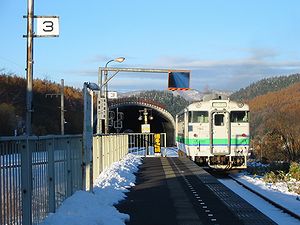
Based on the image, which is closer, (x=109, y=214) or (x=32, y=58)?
(x=109, y=214)

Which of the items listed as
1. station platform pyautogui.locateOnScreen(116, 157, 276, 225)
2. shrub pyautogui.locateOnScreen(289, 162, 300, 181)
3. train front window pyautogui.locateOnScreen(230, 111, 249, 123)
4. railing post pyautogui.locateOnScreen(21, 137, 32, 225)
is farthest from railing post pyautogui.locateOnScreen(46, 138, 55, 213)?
train front window pyautogui.locateOnScreen(230, 111, 249, 123)

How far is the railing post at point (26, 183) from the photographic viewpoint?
7.98m

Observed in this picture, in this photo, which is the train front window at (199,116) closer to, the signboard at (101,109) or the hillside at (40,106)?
the signboard at (101,109)

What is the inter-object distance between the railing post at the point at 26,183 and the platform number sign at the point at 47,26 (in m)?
5.20

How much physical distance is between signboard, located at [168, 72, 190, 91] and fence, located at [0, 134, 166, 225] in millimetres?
17224

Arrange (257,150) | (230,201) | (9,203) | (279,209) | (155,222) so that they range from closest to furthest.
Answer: (9,203)
(155,222)
(230,201)
(279,209)
(257,150)

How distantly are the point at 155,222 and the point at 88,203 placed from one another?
150 centimetres

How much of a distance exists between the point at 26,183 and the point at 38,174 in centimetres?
86

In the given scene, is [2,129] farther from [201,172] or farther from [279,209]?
[279,209]

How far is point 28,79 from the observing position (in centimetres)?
1278

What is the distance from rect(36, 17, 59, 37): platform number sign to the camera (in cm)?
1282

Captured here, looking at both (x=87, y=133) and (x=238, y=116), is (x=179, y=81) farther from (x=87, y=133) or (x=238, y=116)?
(x=87, y=133)

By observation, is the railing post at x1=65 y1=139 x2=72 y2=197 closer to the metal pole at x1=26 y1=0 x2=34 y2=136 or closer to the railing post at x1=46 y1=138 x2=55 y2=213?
the metal pole at x1=26 y1=0 x2=34 y2=136

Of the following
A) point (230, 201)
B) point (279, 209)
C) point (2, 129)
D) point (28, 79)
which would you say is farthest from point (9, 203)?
point (2, 129)
